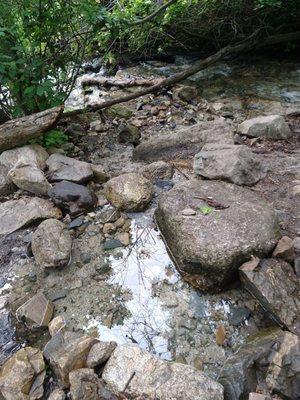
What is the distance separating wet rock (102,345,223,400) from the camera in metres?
2.00

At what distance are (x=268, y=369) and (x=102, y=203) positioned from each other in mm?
2129

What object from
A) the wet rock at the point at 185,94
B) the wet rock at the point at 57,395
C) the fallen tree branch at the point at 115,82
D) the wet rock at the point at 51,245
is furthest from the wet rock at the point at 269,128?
the wet rock at the point at 57,395

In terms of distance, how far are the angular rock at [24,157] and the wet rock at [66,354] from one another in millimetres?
1990

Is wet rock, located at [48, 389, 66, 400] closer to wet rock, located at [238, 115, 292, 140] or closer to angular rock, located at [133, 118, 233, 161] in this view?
angular rock, located at [133, 118, 233, 161]

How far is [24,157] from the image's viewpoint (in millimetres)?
3832

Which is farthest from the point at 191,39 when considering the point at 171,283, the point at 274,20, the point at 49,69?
the point at 171,283

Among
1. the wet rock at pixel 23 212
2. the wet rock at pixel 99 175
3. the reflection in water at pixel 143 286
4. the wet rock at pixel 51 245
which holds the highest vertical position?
the wet rock at pixel 23 212

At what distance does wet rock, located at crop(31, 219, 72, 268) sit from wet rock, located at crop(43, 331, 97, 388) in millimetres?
653

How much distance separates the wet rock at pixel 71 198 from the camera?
3.45 m

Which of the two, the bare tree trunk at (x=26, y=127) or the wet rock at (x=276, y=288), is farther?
the bare tree trunk at (x=26, y=127)

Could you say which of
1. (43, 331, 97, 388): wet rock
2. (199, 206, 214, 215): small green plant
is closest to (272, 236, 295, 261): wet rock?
(199, 206, 214, 215): small green plant

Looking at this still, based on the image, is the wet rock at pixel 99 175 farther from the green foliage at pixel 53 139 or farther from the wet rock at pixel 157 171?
the green foliage at pixel 53 139

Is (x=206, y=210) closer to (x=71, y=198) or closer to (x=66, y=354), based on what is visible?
(x=71, y=198)

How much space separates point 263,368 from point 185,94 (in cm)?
474
